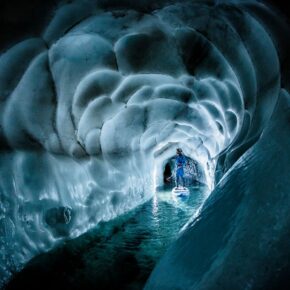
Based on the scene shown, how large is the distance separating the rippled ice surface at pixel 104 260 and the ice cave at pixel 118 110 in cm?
3

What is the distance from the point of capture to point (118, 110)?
27.8 feet

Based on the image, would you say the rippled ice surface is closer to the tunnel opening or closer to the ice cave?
the ice cave

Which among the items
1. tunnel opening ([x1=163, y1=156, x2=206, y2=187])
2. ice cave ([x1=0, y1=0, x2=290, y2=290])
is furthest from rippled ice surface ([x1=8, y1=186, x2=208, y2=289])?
tunnel opening ([x1=163, y1=156, x2=206, y2=187])

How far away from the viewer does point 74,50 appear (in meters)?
4.95

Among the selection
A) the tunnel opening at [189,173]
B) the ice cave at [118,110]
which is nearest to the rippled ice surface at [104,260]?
the ice cave at [118,110]

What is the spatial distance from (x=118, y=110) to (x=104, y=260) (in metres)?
4.29

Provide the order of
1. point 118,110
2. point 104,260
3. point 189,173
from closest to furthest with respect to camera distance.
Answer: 1. point 104,260
2. point 118,110
3. point 189,173

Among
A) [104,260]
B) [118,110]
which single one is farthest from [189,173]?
[104,260]

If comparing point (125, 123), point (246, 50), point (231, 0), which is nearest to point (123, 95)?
point (125, 123)

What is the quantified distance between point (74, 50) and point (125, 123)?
4.79 metres

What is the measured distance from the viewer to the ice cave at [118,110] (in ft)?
9.58

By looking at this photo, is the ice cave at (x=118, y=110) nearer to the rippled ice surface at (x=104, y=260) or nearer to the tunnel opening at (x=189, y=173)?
the rippled ice surface at (x=104, y=260)

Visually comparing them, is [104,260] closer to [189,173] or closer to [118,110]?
[118,110]

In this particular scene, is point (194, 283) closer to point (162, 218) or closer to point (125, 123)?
point (162, 218)
